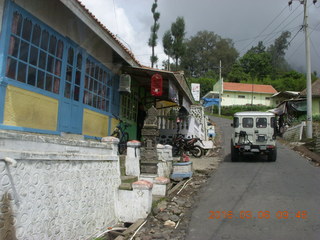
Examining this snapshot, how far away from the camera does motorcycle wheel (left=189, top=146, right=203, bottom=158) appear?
15.4 meters

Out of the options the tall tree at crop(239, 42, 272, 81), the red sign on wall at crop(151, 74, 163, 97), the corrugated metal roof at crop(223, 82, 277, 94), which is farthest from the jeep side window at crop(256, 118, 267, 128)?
the tall tree at crop(239, 42, 272, 81)

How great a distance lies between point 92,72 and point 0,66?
3.72 meters

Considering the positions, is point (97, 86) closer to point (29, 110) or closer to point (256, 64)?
point (29, 110)

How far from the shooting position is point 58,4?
7.07 metres

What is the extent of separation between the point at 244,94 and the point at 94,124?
147 feet

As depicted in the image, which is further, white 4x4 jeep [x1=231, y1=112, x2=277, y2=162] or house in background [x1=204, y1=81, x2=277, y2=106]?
house in background [x1=204, y1=81, x2=277, y2=106]

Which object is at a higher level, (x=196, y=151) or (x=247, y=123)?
(x=247, y=123)

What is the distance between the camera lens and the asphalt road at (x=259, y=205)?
19.2 feet

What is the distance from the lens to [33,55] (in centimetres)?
634

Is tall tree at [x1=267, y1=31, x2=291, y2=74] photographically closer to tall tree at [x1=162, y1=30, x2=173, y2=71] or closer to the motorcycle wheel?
tall tree at [x1=162, y1=30, x2=173, y2=71]

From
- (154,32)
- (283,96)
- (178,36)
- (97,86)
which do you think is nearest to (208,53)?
(283,96)

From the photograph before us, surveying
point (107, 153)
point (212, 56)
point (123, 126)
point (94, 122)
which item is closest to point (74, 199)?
point (107, 153)

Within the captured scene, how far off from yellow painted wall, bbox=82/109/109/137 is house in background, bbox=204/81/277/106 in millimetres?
41037

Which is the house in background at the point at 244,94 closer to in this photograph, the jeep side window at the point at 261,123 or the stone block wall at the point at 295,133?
the stone block wall at the point at 295,133
